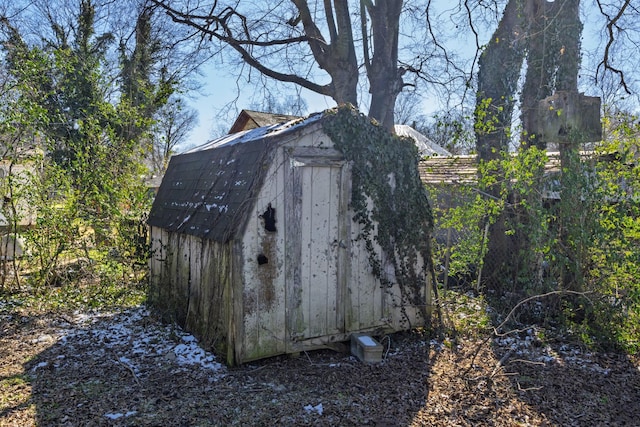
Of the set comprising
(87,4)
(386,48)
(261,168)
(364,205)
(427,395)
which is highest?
(87,4)

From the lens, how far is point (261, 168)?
4.84 meters

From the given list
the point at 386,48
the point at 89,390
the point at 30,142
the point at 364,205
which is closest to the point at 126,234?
the point at 30,142

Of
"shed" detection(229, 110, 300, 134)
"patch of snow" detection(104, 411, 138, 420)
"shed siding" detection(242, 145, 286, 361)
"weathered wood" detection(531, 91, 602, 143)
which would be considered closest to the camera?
"patch of snow" detection(104, 411, 138, 420)

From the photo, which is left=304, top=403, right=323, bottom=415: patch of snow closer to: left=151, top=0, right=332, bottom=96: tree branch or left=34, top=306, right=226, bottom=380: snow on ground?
left=34, top=306, right=226, bottom=380: snow on ground

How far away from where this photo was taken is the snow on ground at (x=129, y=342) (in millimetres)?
5074

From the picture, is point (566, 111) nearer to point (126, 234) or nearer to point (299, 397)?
point (299, 397)

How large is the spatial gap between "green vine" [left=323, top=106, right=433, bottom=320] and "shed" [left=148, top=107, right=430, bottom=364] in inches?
1.8

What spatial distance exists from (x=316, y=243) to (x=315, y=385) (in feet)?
5.28

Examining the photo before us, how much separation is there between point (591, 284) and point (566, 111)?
91.5 inches

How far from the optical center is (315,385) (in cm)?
454

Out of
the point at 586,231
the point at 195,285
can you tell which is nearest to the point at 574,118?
the point at 586,231

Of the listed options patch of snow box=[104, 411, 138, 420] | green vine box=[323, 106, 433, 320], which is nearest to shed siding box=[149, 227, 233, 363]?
patch of snow box=[104, 411, 138, 420]

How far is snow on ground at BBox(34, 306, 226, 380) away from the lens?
16.6ft

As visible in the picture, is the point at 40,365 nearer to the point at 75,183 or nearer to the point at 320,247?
the point at 320,247
